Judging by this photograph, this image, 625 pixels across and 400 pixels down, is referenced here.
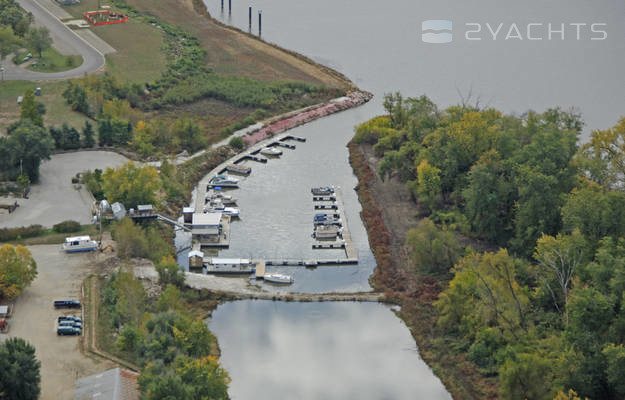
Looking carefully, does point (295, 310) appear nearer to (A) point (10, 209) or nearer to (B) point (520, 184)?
(B) point (520, 184)

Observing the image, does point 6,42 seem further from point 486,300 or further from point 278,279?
point 486,300

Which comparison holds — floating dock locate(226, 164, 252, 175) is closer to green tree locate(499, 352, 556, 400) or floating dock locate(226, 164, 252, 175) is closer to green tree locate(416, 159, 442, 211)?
green tree locate(416, 159, 442, 211)

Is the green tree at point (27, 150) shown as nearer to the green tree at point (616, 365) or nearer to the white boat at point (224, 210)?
the white boat at point (224, 210)

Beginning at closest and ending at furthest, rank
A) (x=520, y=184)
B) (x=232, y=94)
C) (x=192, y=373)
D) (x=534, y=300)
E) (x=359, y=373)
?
(x=192, y=373) < (x=359, y=373) < (x=534, y=300) < (x=520, y=184) < (x=232, y=94)

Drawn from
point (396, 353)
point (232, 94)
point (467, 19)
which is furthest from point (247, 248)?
point (467, 19)

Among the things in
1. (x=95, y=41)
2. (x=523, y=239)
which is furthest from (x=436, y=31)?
(x=523, y=239)

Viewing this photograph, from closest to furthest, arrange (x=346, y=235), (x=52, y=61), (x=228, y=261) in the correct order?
(x=228, y=261) < (x=346, y=235) < (x=52, y=61)

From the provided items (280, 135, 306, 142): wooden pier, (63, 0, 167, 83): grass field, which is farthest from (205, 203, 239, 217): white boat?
(63, 0, 167, 83): grass field
